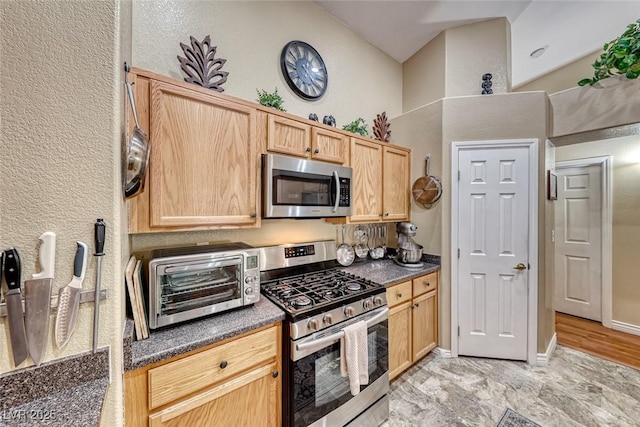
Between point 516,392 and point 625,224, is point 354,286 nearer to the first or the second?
point 516,392

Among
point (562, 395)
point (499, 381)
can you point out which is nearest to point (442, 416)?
point (499, 381)

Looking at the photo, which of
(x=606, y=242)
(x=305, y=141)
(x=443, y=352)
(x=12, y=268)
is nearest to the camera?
(x=12, y=268)

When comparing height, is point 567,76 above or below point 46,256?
above

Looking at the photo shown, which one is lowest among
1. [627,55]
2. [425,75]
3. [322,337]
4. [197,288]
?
[322,337]

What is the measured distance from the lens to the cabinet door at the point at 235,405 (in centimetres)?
106

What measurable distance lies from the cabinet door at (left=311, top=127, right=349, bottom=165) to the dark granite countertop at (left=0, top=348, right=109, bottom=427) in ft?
5.29

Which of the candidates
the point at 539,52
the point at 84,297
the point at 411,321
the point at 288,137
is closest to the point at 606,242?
the point at 539,52

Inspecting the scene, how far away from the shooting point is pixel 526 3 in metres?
2.51

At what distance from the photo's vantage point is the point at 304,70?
2279mm

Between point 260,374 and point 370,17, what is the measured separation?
329 centimetres

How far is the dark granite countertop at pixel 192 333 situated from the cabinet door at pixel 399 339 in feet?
3.68

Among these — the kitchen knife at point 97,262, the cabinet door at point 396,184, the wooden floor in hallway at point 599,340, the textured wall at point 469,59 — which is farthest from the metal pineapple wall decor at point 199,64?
the wooden floor in hallway at point 599,340

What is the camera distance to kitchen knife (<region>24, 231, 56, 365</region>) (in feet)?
2.39

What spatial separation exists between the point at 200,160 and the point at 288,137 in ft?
2.07
